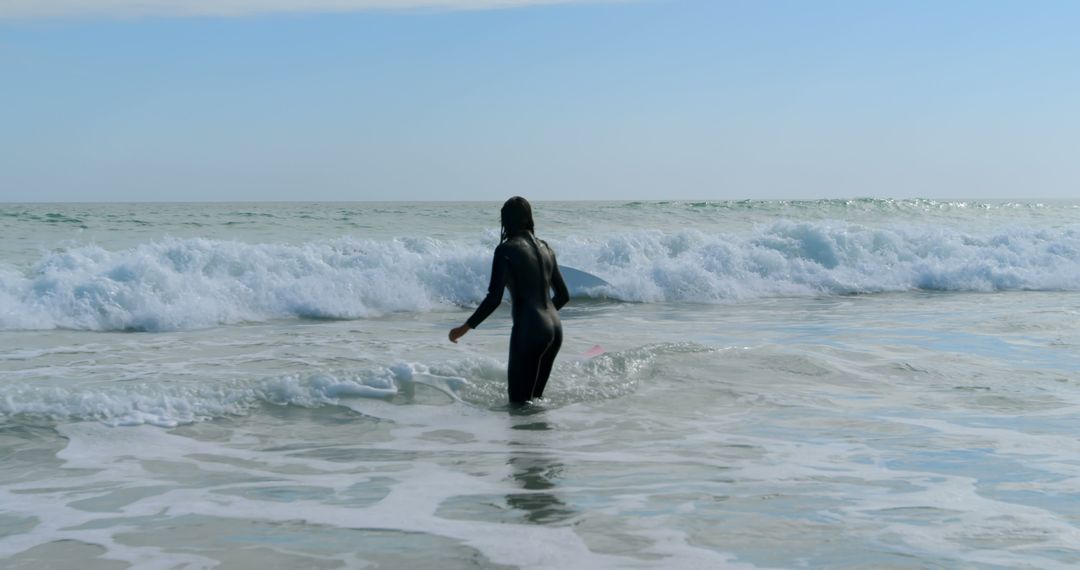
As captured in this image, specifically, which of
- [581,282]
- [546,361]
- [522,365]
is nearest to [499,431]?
→ [522,365]

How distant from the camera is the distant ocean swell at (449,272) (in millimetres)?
13695

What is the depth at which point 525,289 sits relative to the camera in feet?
23.9

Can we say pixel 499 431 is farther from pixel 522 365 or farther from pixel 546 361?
pixel 546 361

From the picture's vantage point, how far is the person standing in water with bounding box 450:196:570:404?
724 cm

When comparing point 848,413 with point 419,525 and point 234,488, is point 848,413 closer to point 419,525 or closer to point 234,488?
point 419,525

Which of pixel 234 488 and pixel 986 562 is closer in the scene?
pixel 986 562

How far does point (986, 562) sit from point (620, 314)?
437 inches

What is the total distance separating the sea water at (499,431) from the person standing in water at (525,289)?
18.3 inches

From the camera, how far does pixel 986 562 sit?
4098 millimetres

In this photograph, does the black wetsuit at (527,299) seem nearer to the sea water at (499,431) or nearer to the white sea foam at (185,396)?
the sea water at (499,431)

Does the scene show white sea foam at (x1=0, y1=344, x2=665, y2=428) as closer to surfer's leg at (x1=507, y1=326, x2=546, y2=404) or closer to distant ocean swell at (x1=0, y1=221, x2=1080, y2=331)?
surfer's leg at (x1=507, y1=326, x2=546, y2=404)

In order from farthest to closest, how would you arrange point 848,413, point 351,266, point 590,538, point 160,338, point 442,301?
point 351,266 < point 442,301 < point 160,338 < point 848,413 < point 590,538

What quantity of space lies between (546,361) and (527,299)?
542 mm

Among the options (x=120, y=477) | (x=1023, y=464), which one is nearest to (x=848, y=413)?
(x=1023, y=464)
